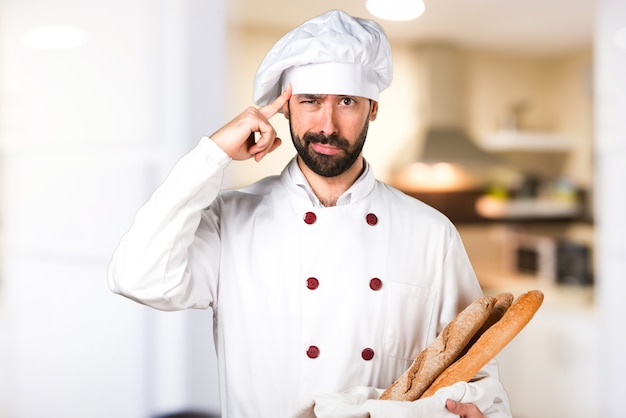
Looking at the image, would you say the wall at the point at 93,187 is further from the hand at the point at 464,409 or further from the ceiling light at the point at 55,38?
the hand at the point at 464,409

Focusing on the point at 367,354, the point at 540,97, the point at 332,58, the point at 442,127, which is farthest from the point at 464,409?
the point at 540,97

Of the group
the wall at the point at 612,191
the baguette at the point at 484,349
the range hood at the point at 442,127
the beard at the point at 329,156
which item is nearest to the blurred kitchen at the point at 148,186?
the wall at the point at 612,191

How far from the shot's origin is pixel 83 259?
259 cm

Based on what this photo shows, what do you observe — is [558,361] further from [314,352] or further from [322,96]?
[322,96]

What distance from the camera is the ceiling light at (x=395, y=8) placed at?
1.28 metres

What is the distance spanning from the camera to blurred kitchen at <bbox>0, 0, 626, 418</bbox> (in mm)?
2273

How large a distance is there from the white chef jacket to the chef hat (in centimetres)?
15

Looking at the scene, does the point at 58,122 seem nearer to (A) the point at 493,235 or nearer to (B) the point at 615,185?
(B) the point at 615,185

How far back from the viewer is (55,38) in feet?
8.79

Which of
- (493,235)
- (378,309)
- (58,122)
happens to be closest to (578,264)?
(493,235)

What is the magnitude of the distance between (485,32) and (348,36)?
3.49 metres

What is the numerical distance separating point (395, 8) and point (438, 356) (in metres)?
0.68

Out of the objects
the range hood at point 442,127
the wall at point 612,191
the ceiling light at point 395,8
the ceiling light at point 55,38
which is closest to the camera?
the ceiling light at point 395,8

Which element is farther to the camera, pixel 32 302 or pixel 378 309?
pixel 32 302
